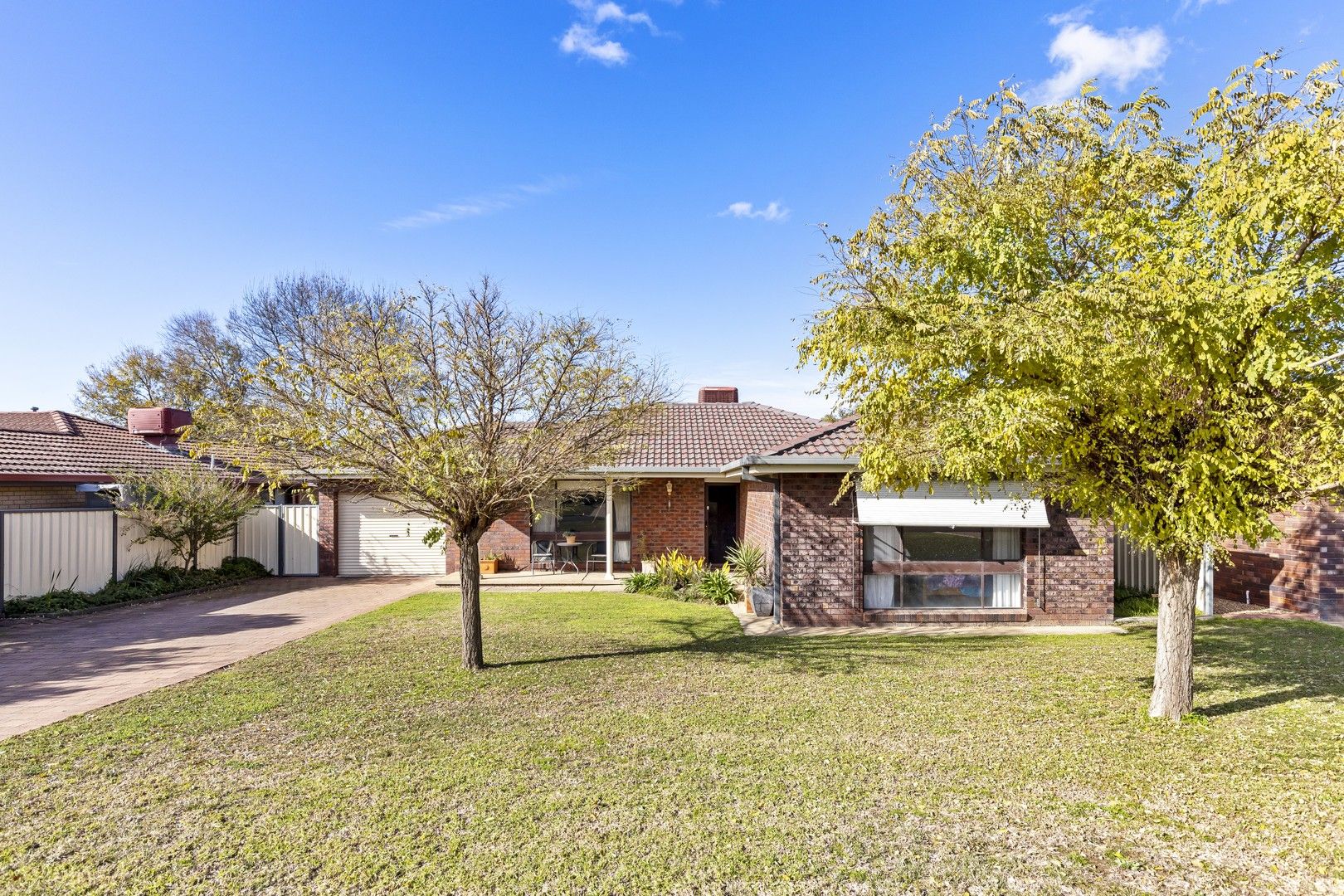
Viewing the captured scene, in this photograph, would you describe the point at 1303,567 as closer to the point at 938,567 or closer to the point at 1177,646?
the point at 938,567

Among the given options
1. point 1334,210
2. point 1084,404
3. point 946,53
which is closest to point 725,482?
point 946,53

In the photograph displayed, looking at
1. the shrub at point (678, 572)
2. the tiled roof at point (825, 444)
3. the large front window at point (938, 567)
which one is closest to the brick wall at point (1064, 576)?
the large front window at point (938, 567)

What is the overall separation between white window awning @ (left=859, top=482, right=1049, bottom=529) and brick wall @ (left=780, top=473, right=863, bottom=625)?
407mm

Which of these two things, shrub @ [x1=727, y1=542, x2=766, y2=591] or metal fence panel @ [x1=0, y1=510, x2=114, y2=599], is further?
shrub @ [x1=727, y1=542, x2=766, y2=591]

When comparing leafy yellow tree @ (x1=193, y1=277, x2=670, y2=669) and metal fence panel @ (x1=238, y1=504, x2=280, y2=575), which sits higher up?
leafy yellow tree @ (x1=193, y1=277, x2=670, y2=669)

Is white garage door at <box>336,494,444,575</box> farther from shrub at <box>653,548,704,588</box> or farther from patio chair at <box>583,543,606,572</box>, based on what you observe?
shrub at <box>653,548,704,588</box>

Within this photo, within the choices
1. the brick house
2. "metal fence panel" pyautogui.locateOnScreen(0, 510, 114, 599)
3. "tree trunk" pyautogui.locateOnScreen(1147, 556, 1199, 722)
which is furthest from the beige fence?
"tree trunk" pyautogui.locateOnScreen(1147, 556, 1199, 722)

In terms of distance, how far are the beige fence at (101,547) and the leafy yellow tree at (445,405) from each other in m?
7.36

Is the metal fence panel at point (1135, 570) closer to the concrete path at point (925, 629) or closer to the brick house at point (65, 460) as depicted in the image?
the concrete path at point (925, 629)

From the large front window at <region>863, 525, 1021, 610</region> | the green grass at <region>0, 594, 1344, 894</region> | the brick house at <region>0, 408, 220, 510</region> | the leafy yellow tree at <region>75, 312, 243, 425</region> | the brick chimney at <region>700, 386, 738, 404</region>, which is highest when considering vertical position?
the leafy yellow tree at <region>75, 312, 243, 425</region>

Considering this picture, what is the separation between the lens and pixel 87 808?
4863mm

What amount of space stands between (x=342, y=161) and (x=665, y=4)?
7.74 metres

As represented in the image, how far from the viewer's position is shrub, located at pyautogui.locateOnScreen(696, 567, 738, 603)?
583 inches

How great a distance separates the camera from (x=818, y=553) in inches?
480
